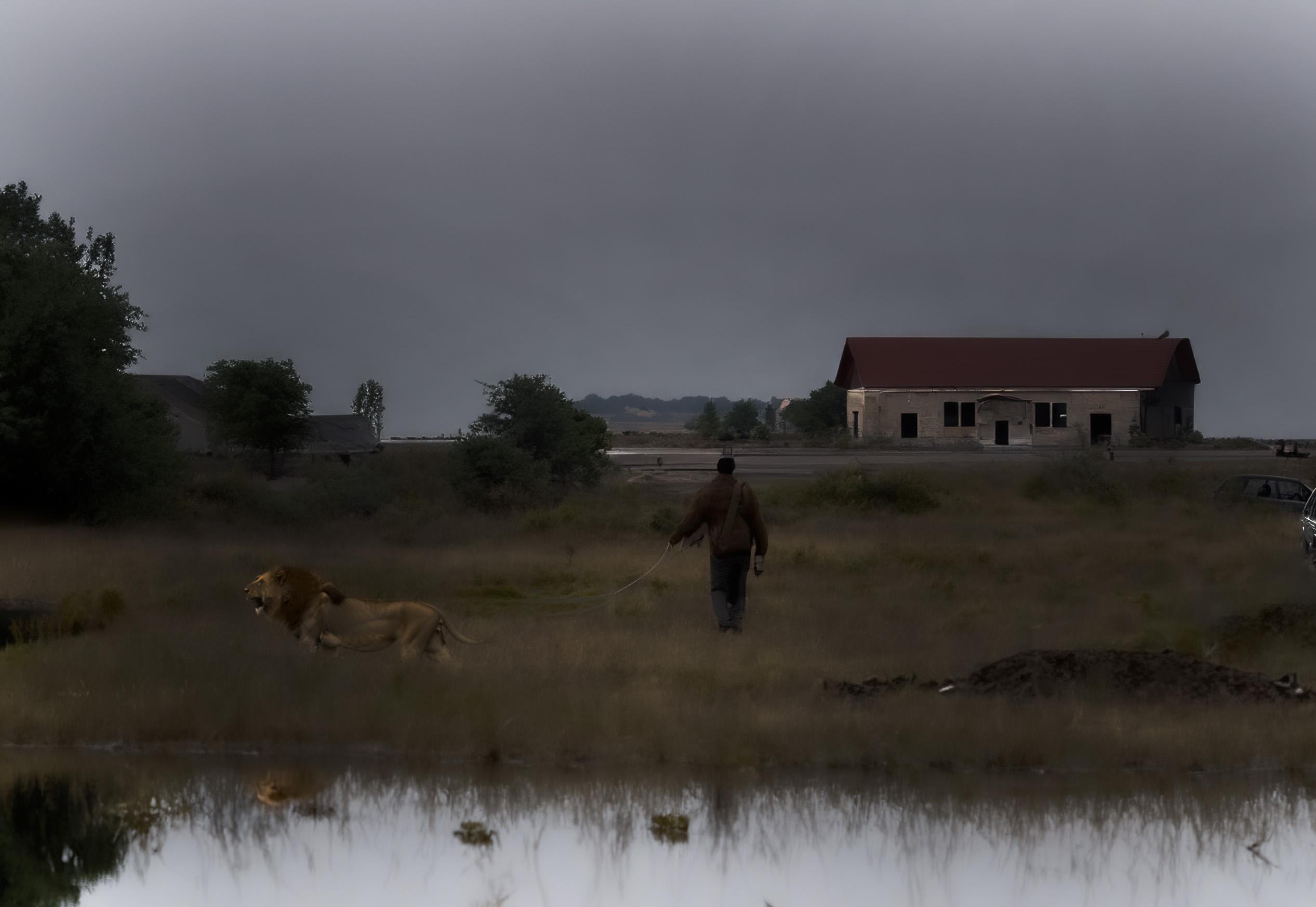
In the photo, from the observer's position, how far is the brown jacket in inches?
475

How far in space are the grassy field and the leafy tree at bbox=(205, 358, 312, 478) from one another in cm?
2361

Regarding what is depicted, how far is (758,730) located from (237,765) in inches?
146

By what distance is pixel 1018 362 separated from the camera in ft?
213

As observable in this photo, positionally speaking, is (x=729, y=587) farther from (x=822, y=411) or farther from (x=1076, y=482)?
(x=822, y=411)

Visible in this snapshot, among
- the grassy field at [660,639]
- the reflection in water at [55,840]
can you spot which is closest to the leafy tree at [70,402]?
the grassy field at [660,639]

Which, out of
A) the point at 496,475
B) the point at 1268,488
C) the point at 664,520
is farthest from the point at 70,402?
the point at 1268,488

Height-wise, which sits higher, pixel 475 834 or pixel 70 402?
pixel 70 402

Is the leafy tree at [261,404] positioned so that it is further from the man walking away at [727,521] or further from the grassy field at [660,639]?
the man walking away at [727,521]

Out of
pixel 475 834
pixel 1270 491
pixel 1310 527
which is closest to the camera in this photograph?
pixel 475 834

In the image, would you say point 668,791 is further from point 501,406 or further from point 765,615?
point 501,406

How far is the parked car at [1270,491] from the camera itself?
2812cm

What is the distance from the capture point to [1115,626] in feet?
47.5

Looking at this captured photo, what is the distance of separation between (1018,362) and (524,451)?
1526 inches

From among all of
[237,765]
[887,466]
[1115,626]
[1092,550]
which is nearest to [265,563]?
[237,765]
